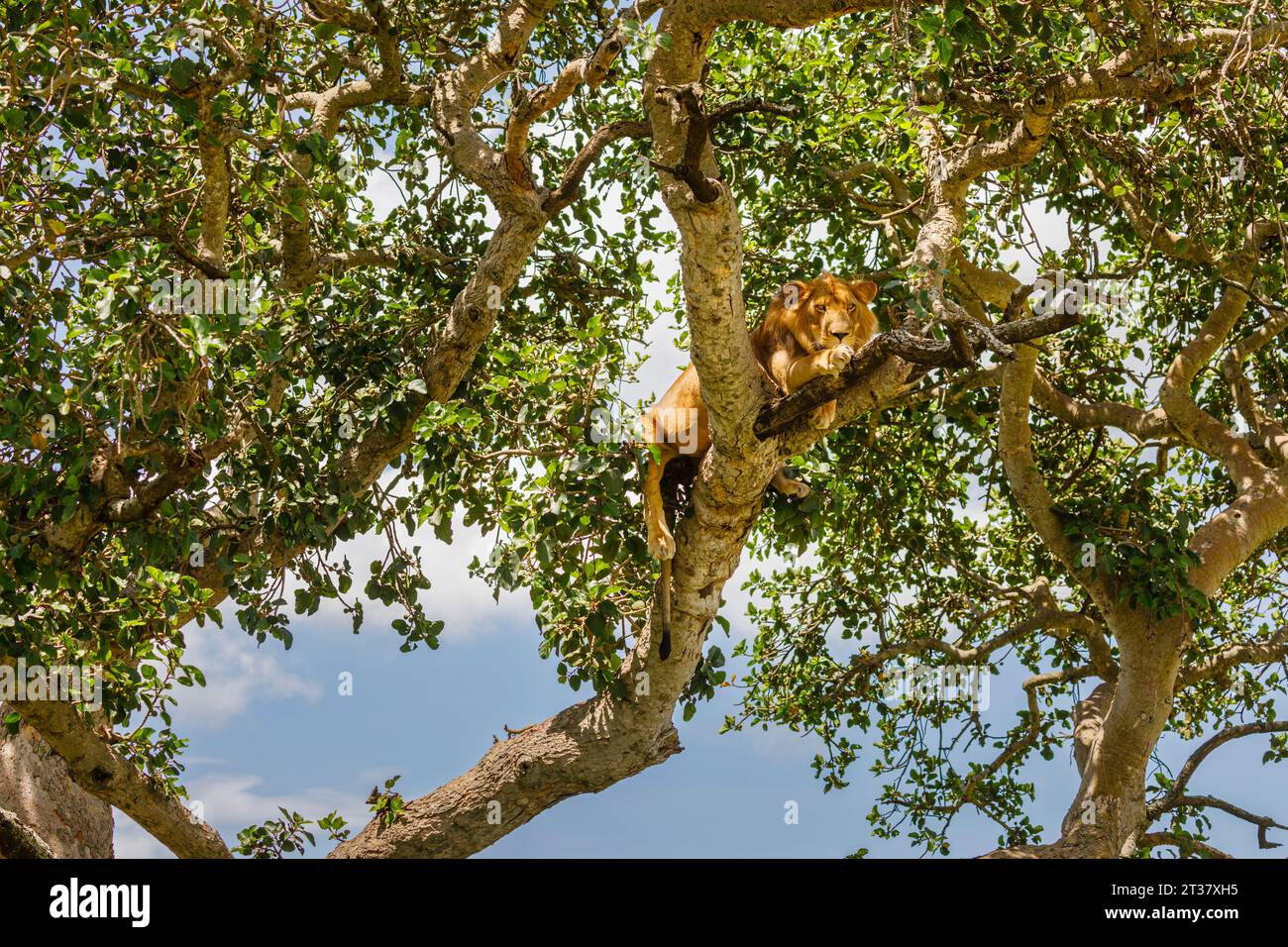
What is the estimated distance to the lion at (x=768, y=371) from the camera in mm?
6031

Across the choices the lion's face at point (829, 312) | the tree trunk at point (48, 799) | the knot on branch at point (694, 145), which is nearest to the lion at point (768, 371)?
the lion's face at point (829, 312)

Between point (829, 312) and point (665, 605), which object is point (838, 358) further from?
point (665, 605)

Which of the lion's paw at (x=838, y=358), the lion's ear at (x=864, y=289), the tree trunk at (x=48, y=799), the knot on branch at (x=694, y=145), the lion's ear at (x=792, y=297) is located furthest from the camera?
the tree trunk at (x=48, y=799)

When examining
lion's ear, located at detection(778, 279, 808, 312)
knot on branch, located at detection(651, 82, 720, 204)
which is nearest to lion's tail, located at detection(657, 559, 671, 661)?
lion's ear, located at detection(778, 279, 808, 312)

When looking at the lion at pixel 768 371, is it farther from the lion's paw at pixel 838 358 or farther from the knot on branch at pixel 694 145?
the knot on branch at pixel 694 145

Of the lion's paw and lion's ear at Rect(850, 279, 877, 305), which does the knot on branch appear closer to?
the lion's paw

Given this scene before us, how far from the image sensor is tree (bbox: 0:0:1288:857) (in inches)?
217

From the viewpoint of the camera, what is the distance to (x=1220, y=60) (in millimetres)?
6660

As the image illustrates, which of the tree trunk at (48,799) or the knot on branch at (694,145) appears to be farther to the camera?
the tree trunk at (48,799)

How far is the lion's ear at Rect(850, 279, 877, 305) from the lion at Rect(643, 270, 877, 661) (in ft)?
0.40

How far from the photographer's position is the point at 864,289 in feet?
21.6

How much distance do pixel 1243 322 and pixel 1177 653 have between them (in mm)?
3625

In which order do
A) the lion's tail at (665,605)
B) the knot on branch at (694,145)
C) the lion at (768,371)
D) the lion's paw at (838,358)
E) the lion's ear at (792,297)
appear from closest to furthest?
the knot on branch at (694,145) < the lion's paw at (838,358) < the lion at (768,371) < the lion's ear at (792,297) < the lion's tail at (665,605)

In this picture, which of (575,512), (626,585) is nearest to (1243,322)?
(626,585)
